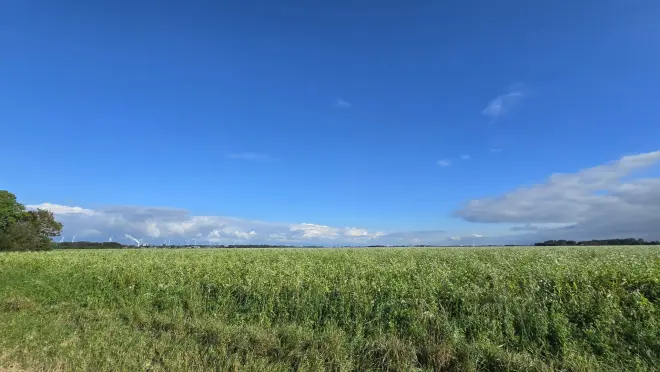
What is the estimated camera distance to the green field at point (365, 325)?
734cm

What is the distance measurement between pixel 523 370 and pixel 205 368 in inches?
245

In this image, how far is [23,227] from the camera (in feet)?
241

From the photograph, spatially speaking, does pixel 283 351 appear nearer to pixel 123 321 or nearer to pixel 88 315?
pixel 123 321

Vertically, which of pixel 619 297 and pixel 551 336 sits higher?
pixel 619 297

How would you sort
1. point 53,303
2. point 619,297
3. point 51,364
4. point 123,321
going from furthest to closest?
point 53,303
point 123,321
point 619,297
point 51,364

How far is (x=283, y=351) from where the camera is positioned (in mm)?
8273

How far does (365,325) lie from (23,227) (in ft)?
297

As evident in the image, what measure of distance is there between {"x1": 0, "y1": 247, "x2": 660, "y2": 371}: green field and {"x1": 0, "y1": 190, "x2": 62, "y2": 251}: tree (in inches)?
2952

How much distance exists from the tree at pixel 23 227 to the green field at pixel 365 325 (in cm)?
7497

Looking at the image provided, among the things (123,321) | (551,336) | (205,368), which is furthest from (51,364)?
(551,336)

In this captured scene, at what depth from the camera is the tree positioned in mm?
69762

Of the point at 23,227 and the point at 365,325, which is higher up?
the point at 23,227

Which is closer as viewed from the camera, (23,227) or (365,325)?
(365,325)

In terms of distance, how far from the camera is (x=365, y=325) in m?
9.43
